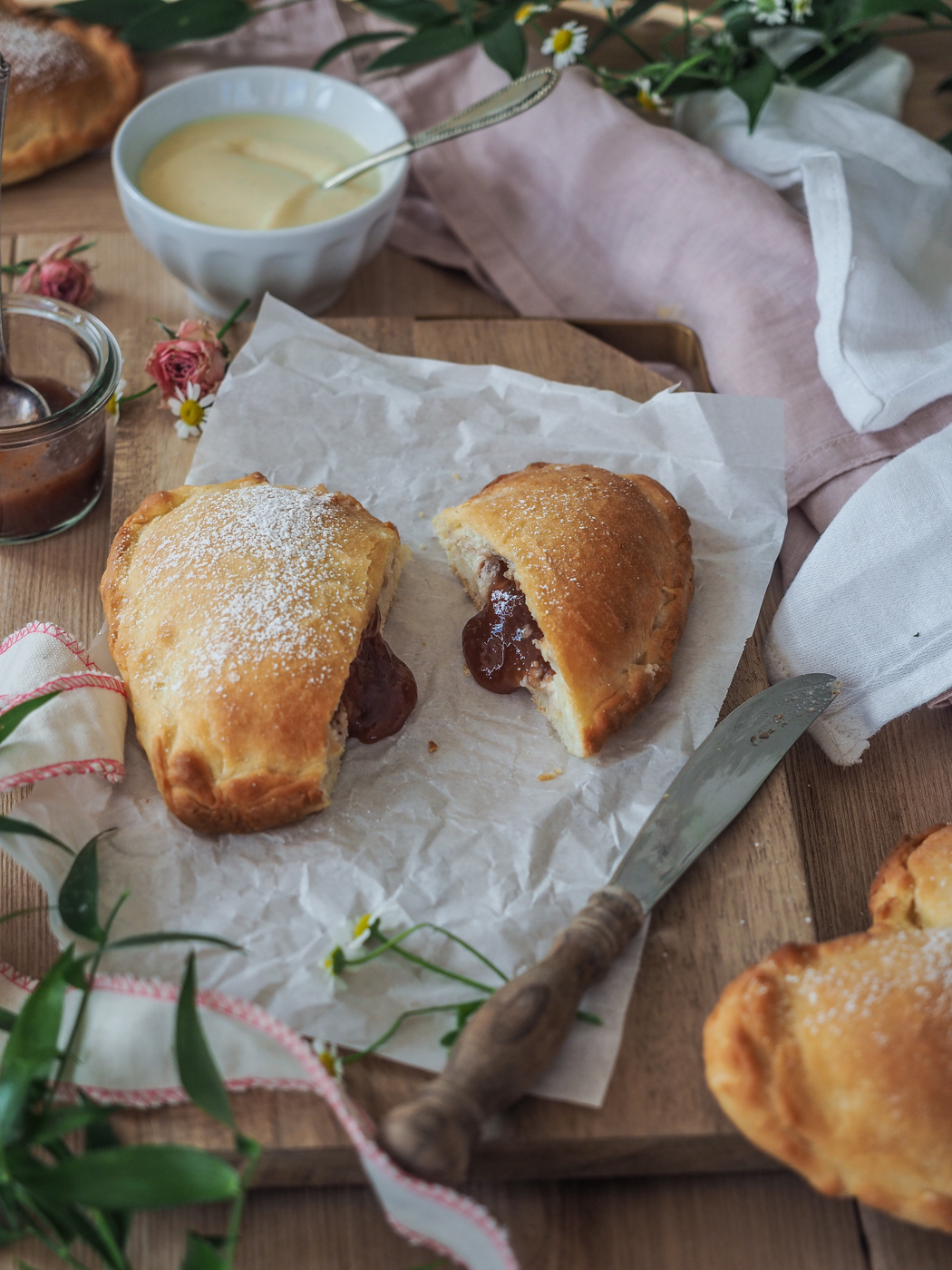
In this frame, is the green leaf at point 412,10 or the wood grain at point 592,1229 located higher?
the green leaf at point 412,10

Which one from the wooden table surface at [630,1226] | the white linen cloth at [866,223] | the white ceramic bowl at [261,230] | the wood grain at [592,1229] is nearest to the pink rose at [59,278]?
the white ceramic bowl at [261,230]

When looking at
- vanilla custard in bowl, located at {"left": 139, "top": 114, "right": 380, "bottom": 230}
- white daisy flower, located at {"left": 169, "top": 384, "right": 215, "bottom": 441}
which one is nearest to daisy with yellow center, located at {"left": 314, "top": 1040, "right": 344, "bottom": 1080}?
white daisy flower, located at {"left": 169, "top": 384, "right": 215, "bottom": 441}

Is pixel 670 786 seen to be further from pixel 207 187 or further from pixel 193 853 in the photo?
pixel 207 187

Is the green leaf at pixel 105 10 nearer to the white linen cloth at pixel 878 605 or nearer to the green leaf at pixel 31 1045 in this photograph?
the white linen cloth at pixel 878 605

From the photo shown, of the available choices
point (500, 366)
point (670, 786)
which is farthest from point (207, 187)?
point (670, 786)

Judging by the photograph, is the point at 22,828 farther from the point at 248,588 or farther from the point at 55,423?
the point at 55,423

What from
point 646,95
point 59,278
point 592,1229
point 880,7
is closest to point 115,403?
point 59,278
